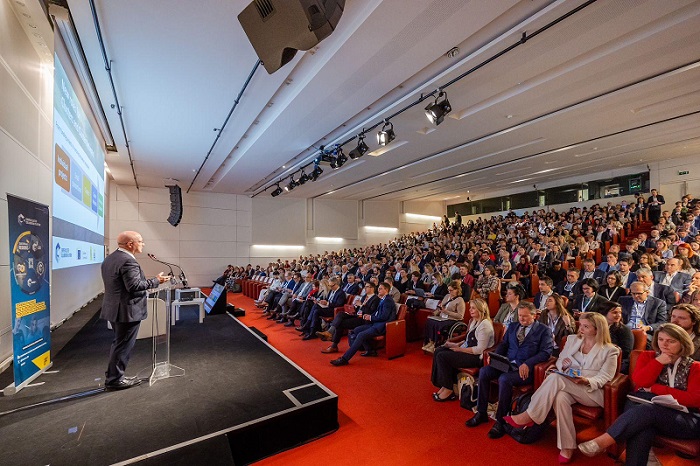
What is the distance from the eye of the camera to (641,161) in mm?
9984

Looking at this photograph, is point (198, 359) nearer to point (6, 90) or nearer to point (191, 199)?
point (6, 90)

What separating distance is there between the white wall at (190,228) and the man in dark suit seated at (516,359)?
1229 cm

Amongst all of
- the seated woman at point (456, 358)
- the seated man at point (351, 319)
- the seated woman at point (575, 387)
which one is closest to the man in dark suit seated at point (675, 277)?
the seated woman at point (575, 387)

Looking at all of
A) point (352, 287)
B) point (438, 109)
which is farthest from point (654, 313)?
point (352, 287)

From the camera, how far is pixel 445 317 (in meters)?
4.59

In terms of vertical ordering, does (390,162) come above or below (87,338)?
above

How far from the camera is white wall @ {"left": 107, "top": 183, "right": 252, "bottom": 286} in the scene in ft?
38.7

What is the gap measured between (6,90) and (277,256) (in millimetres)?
12171

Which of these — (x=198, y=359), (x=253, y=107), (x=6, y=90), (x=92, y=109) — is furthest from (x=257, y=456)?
(x=92, y=109)

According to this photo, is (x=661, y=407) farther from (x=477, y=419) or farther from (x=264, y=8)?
(x=264, y=8)

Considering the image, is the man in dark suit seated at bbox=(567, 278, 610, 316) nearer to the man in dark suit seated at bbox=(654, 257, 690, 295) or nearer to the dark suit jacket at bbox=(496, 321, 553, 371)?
the dark suit jacket at bbox=(496, 321, 553, 371)

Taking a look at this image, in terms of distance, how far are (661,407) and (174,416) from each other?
129 inches

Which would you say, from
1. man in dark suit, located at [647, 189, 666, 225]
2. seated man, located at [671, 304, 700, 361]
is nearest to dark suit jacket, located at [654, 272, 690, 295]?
seated man, located at [671, 304, 700, 361]

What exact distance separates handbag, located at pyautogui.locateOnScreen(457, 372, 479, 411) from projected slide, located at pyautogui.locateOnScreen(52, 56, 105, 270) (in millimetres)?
4883
